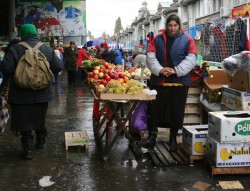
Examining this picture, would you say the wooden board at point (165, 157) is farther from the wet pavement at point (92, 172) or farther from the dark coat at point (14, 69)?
the dark coat at point (14, 69)

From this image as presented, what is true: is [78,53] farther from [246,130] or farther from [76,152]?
[246,130]

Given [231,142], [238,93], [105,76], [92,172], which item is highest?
[105,76]

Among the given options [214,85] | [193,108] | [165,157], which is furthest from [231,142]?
[214,85]

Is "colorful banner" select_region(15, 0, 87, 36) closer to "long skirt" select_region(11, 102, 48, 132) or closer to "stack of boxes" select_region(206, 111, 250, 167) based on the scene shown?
"long skirt" select_region(11, 102, 48, 132)

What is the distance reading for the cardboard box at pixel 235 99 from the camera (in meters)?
5.44

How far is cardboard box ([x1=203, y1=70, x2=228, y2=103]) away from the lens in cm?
623

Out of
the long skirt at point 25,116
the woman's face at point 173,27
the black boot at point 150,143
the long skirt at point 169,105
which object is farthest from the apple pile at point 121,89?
the long skirt at point 25,116

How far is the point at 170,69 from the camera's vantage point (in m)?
5.20

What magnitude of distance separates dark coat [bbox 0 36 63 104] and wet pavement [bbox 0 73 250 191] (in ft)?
2.91

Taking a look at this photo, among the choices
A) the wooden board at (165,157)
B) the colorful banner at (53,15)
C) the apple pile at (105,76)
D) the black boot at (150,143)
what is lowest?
the wooden board at (165,157)

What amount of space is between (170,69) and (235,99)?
3.92 ft

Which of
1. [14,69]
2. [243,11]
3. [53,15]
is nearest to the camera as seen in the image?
[14,69]

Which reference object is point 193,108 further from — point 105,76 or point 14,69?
point 14,69

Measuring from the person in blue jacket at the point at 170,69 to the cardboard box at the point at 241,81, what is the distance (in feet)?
2.74
